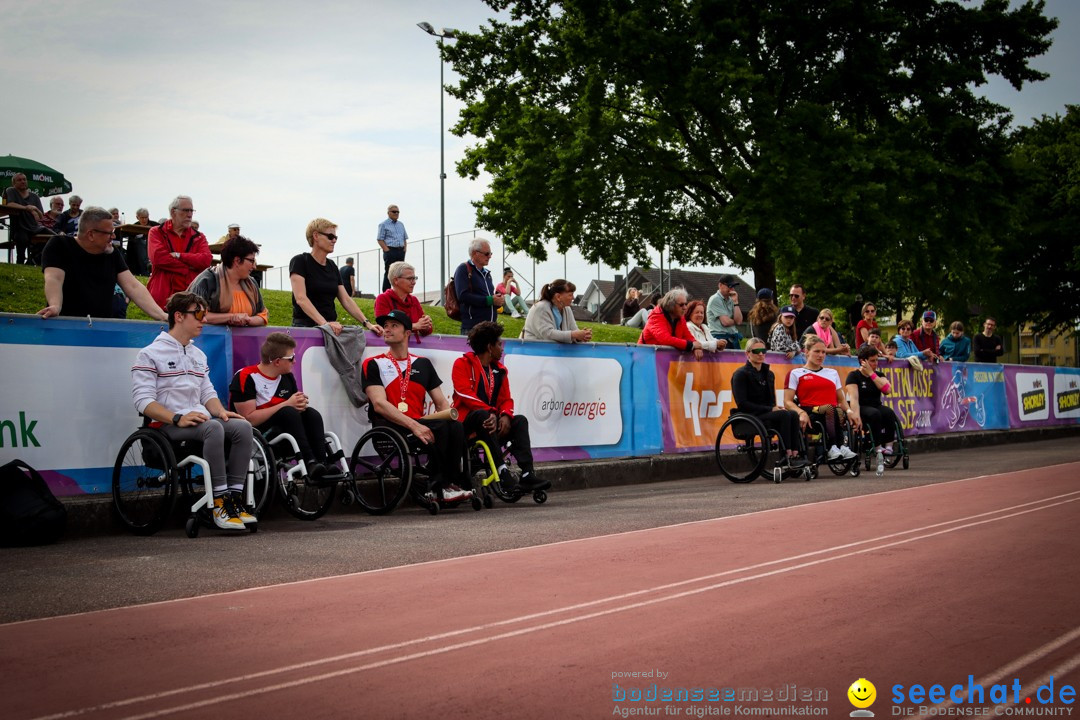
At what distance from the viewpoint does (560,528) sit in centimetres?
904

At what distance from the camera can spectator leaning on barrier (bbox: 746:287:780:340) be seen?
55.8 feet

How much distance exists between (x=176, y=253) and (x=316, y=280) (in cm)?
135

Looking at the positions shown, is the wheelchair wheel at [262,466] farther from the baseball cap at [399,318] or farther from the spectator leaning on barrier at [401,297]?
the spectator leaning on barrier at [401,297]

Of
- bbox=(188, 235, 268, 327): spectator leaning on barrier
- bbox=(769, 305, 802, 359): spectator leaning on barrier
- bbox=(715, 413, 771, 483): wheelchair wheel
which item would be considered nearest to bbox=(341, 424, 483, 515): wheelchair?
bbox=(188, 235, 268, 327): spectator leaning on barrier

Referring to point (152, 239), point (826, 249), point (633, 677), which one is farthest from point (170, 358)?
point (826, 249)

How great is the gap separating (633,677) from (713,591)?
181cm

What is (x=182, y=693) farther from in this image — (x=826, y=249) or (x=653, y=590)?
(x=826, y=249)

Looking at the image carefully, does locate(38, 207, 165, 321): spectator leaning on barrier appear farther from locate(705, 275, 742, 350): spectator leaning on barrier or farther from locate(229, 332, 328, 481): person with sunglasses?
locate(705, 275, 742, 350): spectator leaning on barrier

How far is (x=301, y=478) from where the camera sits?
31.5ft

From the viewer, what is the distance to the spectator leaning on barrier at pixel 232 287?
10.1 m

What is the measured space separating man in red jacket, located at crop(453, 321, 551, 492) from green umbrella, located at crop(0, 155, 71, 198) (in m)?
15.6

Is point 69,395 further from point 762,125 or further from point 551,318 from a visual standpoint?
point 762,125

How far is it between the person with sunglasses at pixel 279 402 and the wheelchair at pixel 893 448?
780 cm

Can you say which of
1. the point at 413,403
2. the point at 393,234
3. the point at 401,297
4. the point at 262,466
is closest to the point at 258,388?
the point at 262,466
